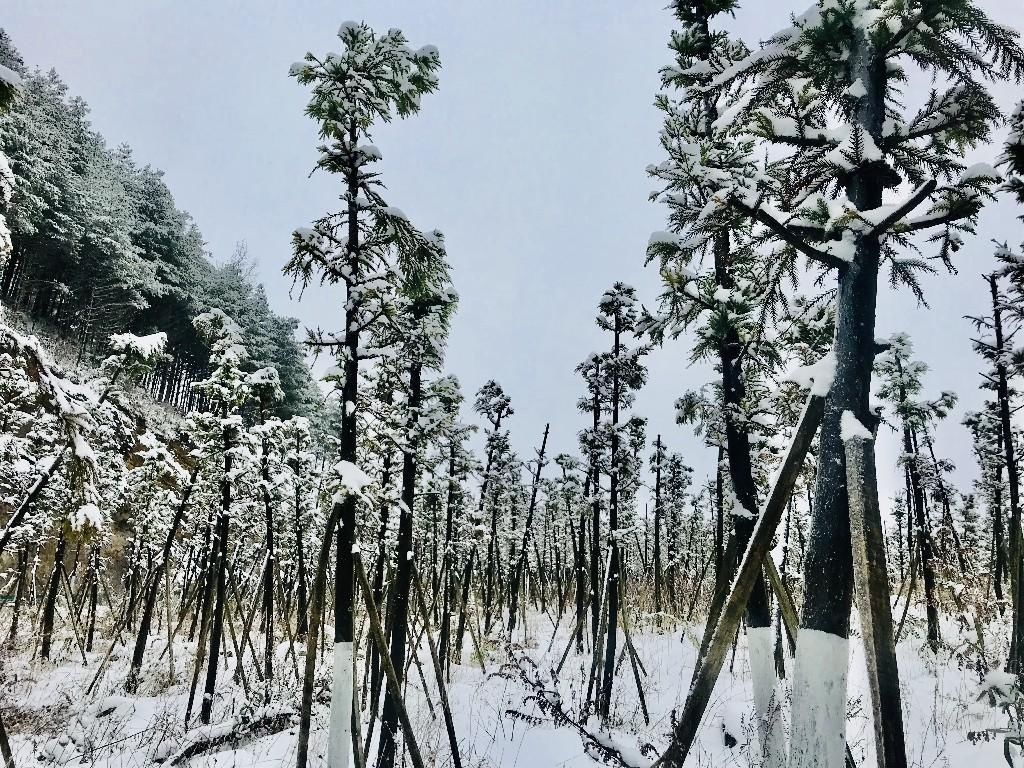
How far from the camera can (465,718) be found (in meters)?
12.1

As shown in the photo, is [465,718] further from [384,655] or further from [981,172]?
[981,172]

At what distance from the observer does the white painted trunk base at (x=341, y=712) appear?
6.67 m

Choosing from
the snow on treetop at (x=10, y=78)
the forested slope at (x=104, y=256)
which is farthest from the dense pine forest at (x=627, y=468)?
the forested slope at (x=104, y=256)

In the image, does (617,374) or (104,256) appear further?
(104,256)

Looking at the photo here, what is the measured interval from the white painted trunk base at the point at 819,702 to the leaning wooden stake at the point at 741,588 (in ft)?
1.50

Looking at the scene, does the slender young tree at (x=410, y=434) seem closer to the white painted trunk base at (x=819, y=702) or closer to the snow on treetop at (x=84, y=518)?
the snow on treetop at (x=84, y=518)

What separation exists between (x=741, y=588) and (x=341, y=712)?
5.42 m

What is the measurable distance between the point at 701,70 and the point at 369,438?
710 centimetres

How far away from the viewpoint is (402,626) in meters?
10.2

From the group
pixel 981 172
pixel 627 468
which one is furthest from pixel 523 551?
pixel 981 172

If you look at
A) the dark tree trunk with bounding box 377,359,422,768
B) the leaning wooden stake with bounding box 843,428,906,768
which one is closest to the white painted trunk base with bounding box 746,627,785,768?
the leaning wooden stake with bounding box 843,428,906,768

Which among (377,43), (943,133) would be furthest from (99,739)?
(943,133)

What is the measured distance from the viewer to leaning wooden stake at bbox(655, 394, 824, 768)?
12.2 ft

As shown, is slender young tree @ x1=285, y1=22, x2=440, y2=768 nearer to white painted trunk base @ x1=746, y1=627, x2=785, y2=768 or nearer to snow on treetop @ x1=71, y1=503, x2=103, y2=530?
snow on treetop @ x1=71, y1=503, x2=103, y2=530
